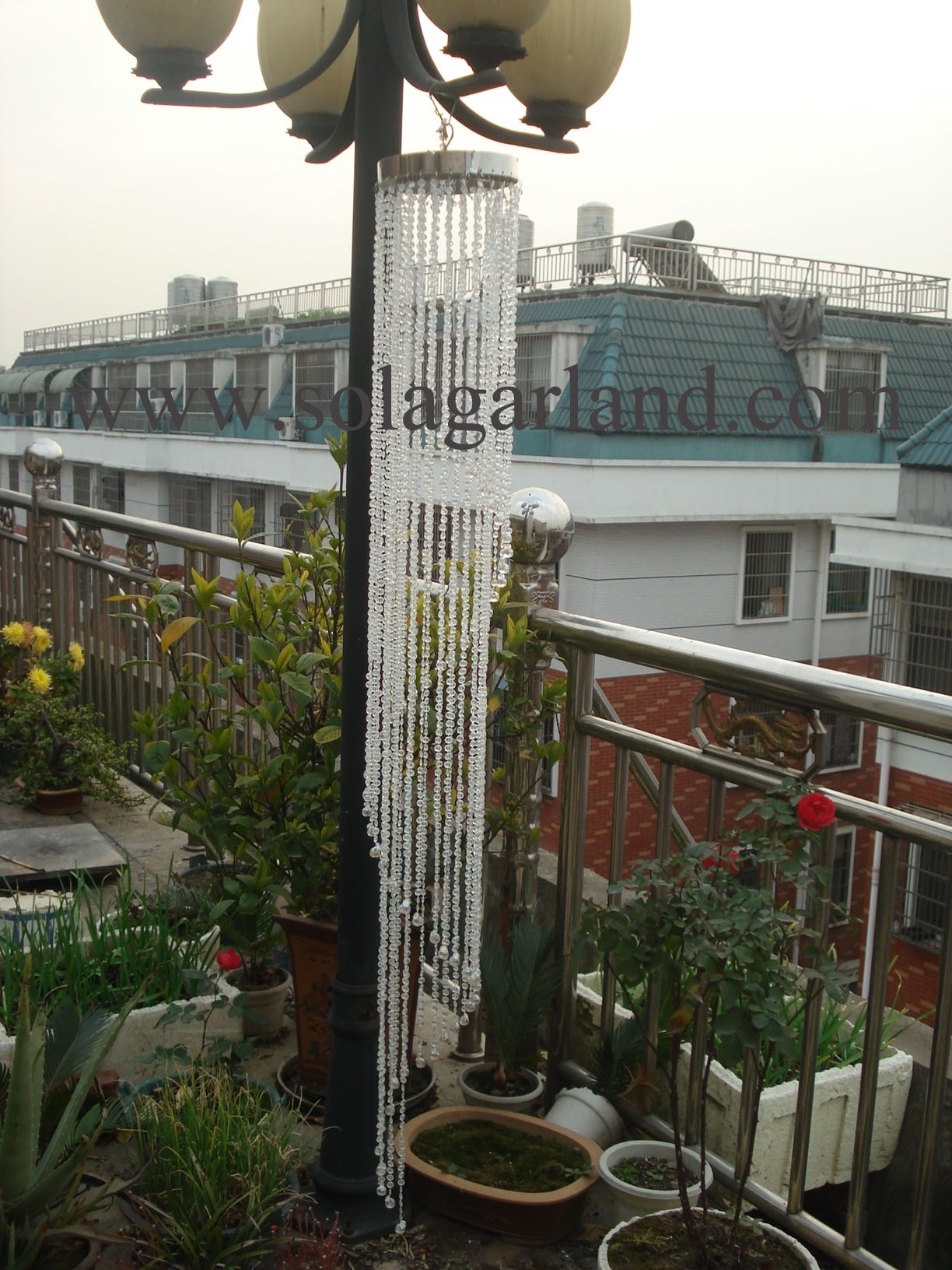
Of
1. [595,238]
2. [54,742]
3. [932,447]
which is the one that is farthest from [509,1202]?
[595,238]

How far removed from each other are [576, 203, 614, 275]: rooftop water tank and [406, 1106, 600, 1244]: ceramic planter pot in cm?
1697

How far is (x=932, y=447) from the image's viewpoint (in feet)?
50.6

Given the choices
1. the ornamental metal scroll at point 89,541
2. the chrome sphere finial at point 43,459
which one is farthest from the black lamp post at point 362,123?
the chrome sphere finial at point 43,459

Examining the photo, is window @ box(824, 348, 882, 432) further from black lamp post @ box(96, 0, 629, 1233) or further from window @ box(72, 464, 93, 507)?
black lamp post @ box(96, 0, 629, 1233)

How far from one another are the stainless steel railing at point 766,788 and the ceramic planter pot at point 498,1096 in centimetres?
8

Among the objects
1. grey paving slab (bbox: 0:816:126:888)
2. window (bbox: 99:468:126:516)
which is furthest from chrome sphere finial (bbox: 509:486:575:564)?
window (bbox: 99:468:126:516)

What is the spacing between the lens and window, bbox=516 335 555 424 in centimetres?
1859

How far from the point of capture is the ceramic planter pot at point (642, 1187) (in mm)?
1956

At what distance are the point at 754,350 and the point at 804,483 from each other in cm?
247

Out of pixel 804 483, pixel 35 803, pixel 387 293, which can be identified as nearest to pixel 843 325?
pixel 804 483

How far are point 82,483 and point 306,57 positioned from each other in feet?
106

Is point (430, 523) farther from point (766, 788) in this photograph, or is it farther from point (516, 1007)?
point (516, 1007)

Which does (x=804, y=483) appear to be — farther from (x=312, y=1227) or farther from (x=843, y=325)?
(x=312, y=1227)

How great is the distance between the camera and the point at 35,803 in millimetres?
4066
